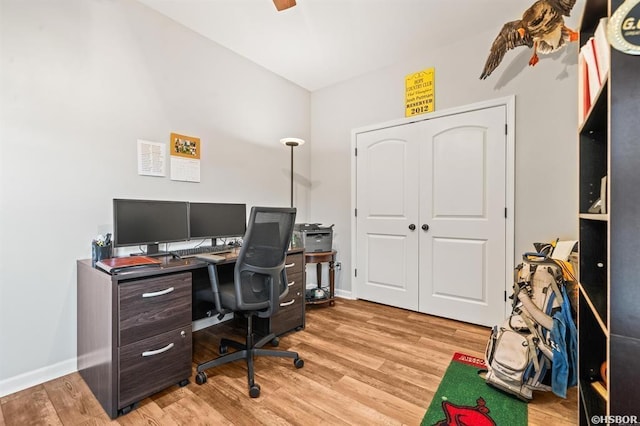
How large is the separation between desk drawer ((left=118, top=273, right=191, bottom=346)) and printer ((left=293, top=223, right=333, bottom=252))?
145 centimetres

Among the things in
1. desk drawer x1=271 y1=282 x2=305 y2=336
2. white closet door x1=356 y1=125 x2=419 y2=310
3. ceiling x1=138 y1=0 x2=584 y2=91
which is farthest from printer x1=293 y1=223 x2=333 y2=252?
ceiling x1=138 y1=0 x2=584 y2=91

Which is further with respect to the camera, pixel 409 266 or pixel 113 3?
pixel 409 266

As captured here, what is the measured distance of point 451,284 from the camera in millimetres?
2773

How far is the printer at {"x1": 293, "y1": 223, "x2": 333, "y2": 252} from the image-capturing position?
3.07m

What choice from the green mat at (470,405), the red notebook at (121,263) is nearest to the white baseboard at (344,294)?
the green mat at (470,405)

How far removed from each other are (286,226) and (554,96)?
2408 millimetres

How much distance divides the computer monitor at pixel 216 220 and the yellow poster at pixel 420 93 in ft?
6.76

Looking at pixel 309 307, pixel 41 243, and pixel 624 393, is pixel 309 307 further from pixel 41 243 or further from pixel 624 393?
pixel 624 393

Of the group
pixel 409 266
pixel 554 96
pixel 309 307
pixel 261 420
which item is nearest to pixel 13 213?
pixel 261 420

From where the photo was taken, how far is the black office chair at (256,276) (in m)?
1.71

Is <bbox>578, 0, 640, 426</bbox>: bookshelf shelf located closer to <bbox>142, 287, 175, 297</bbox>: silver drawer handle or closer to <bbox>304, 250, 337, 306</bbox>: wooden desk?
<bbox>142, 287, 175, 297</bbox>: silver drawer handle

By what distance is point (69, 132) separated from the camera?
6.09 feet

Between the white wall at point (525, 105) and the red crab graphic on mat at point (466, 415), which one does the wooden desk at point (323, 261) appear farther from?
the red crab graphic on mat at point (466, 415)

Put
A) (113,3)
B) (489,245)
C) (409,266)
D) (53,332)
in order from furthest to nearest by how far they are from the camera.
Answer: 1. (409,266)
2. (489,245)
3. (113,3)
4. (53,332)
